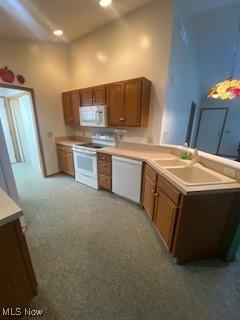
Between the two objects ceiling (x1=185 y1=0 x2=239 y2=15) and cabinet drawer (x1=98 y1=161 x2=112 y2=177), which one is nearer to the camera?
ceiling (x1=185 y1=0 x2=239 y2=15)

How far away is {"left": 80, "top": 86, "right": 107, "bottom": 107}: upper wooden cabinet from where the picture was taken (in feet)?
9.33

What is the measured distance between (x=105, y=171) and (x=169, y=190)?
1.52m

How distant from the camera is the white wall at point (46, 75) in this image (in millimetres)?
2932

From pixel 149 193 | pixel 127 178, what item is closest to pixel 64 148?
pixel 127 178

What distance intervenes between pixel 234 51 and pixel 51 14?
4.24 meters

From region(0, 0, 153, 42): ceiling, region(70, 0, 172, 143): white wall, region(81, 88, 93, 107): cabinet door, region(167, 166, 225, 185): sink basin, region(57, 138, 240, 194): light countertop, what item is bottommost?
region(167, 166, 225, 185): sink basin

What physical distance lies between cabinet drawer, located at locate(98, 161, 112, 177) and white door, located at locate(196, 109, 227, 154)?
5553 millimetres

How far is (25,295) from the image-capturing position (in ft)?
3.61

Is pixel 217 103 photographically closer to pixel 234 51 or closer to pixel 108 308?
pixel 234 51

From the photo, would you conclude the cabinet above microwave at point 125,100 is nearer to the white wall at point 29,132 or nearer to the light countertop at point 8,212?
the white wall at point 29,132

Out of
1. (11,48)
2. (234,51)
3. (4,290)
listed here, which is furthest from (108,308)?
(234,51)

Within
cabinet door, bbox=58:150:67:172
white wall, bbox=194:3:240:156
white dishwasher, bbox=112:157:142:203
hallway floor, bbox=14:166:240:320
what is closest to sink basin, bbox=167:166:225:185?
white dishwasher, bbox=112:157:142:203

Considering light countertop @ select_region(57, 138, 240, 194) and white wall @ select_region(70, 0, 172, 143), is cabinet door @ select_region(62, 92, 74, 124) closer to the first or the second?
white wall @ select_region(70, 0, 172, 143)

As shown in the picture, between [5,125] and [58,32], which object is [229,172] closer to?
[58,32]
